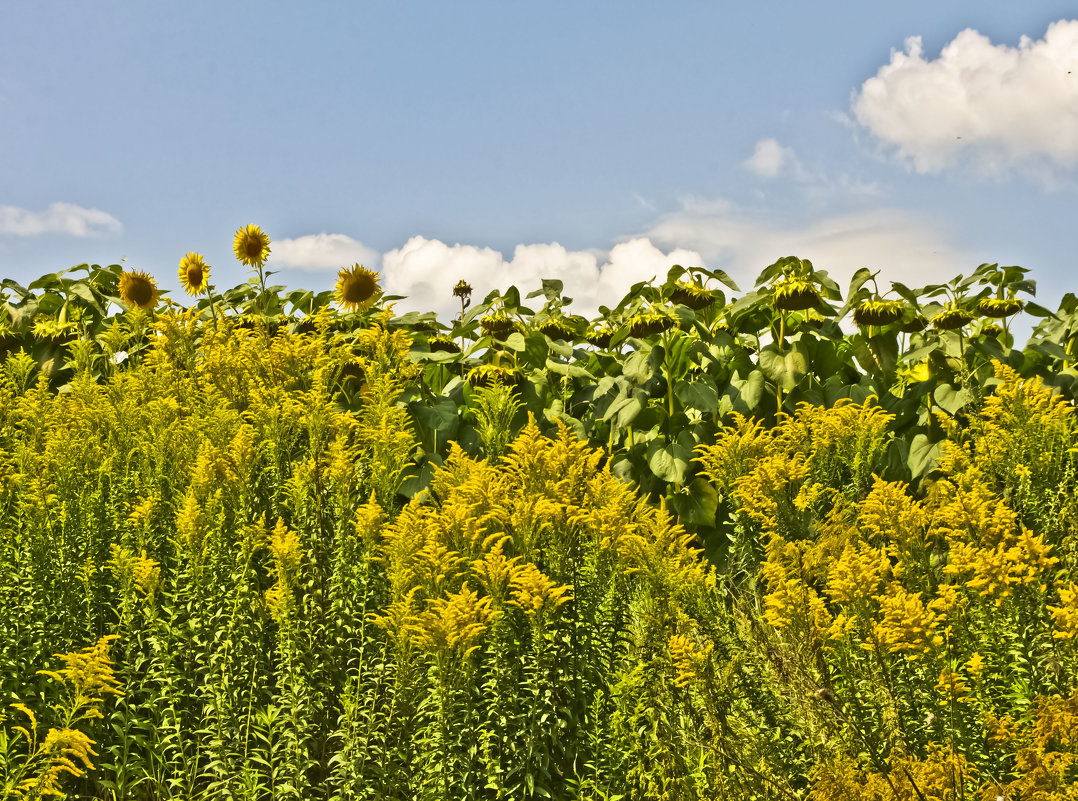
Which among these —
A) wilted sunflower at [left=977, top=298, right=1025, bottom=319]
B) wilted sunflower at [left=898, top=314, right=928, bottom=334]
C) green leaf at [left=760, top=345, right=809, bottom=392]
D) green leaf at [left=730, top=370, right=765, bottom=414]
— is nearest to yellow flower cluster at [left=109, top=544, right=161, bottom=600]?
green leaf at [left=730, top=370, right=765, bottom=414]

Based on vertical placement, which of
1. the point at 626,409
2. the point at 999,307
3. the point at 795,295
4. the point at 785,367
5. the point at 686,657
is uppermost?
the point at 999,307

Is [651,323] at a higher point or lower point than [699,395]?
higher

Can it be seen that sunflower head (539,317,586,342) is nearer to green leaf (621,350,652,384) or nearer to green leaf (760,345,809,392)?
green leaf (621,350,652,384)

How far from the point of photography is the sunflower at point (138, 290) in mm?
5805

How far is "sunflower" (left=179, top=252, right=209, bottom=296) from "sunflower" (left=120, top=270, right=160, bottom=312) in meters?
0.42

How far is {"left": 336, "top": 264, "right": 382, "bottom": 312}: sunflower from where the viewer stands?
5.41 m

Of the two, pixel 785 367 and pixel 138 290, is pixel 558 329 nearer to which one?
pixel 785 367

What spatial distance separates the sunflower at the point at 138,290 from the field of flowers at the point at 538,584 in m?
0.74

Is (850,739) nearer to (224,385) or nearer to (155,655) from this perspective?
(155,655)

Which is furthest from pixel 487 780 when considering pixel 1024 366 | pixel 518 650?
pixel 1024 366

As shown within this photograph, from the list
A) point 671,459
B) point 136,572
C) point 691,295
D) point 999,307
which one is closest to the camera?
point 136,572

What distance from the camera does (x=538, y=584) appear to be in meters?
2.85

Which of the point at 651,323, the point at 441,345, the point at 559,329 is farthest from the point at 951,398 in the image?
the point at 441,345

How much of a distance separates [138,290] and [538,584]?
427 centimetres
